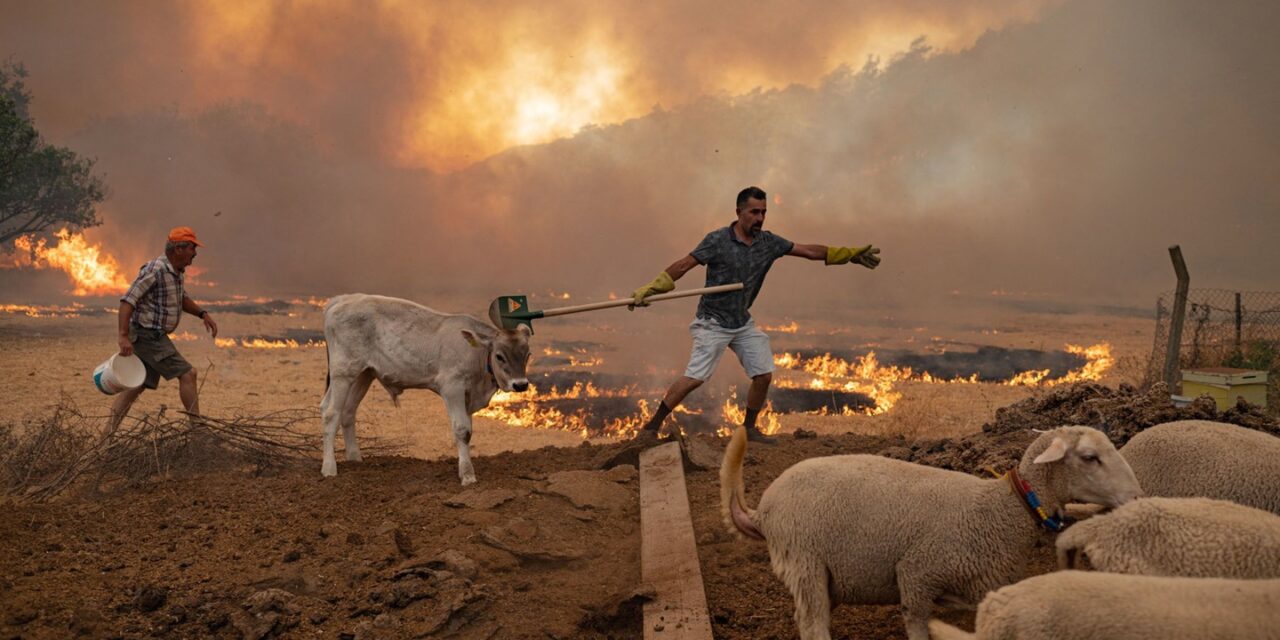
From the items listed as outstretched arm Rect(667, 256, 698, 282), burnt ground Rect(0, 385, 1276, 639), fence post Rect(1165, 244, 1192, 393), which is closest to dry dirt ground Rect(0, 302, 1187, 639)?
burnt ground Rect(0, 385, 1276, 639)

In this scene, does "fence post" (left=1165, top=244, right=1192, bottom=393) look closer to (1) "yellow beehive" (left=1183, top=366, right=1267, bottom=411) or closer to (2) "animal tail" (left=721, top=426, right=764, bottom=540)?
(1) "yellow beehive" (left=1183, top=366, right=1267, bottom=411)

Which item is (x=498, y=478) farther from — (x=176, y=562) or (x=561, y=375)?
(x=561, y=375)

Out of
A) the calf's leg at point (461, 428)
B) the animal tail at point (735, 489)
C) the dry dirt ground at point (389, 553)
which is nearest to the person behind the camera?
the animal tail at point (735, 489)

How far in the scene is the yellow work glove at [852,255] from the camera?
30.9 feet

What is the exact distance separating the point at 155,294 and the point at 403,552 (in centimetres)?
514

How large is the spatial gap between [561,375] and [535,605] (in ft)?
42.3

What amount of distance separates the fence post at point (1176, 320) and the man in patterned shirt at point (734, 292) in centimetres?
636

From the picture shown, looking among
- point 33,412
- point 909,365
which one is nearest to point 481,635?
point 33,412

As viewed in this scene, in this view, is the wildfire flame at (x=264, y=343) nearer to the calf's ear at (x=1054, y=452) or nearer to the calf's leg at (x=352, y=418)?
the calf's leg at (x=352, y=418)

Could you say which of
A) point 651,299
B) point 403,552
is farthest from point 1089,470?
point 651,299

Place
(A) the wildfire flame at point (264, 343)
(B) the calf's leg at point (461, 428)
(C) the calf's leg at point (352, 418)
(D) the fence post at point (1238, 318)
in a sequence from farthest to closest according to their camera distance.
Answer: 1. (A) the wildfire flame at point (264, 343)
2. (D) the fence post at point (1238, 318)
3. (C) the calf's leg at point (352, 418)
4. (B) the calf's leg at point (461, 428)

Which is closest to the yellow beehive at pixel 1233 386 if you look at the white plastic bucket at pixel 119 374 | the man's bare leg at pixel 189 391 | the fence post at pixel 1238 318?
the fence post at pixel 1238 318

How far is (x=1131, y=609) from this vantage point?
299 cm

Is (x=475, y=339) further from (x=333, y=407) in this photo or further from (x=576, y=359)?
(x=576, y=359)
